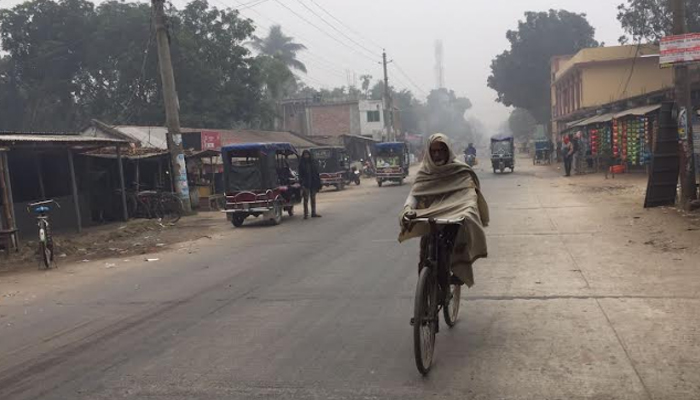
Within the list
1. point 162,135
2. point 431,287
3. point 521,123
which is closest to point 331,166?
point 162,135

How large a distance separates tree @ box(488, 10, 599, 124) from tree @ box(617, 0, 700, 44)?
73.8ft

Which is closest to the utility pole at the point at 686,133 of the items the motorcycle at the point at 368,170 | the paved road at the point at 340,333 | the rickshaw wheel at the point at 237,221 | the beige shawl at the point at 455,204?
the paved road at the point at 340,333

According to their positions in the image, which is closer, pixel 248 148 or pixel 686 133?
pixel 686 133

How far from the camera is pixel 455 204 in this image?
5113mm

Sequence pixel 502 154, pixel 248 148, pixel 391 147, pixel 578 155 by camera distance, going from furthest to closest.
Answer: pixel 502 154 → pixel 578 155 → pixel 391 147 → pixel 248 148

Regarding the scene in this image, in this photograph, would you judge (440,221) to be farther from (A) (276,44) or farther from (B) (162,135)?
(A) (276,44)

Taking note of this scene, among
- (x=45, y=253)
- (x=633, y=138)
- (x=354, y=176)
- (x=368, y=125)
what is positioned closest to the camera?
(x=45, y=253)

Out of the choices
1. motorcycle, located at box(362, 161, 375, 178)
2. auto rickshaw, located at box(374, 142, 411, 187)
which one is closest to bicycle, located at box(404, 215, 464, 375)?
auto rickshaw, located at box(374, 142, 411, 187)

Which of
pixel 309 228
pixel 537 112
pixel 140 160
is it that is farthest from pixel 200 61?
pixel 537 112

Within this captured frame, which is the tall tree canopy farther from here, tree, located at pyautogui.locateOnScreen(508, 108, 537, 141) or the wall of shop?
tree, located at pyautogui.locateOnScreen(508, 108, 537, 141)

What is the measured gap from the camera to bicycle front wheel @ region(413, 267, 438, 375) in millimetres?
4336

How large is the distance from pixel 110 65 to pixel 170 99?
22.9m

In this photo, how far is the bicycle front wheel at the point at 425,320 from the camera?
4.34 meters

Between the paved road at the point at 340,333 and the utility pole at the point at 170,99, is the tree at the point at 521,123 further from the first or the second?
the paved road at the point at 340,333
